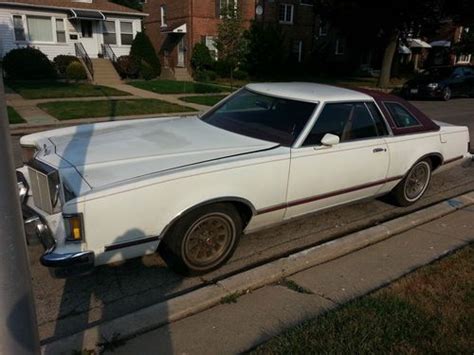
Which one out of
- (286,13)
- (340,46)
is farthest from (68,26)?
(340,46)

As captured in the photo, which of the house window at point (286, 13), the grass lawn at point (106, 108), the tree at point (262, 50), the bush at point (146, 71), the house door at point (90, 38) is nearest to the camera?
the grass lawn at point (106, 108)

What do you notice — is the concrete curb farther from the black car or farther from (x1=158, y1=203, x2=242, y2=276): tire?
the black car

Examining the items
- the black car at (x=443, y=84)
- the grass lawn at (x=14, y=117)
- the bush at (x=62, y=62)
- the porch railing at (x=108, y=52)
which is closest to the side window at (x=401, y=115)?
the grass lawn at (x=14, y=117)

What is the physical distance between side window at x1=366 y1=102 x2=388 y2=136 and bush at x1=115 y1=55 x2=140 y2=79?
72.3 feet

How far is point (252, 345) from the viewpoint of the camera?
9.15ft

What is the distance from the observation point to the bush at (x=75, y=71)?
21.8 metres

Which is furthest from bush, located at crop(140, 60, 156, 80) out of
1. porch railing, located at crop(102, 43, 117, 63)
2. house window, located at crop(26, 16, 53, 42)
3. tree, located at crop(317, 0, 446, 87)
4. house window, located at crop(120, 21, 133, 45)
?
tree, located at crop(317, 0, 446, 87)

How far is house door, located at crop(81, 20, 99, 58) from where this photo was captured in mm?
25578

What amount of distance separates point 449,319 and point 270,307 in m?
1.24

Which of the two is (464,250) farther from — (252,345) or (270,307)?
(252,345)

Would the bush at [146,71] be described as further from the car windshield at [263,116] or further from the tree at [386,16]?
the car windshield at [263,116]

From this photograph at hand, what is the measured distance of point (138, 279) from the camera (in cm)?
362

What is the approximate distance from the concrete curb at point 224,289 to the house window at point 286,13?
2790cm

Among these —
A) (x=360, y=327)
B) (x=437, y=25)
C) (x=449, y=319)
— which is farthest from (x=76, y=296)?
(x=437, y=25)
